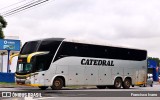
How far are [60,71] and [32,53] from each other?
2.43 metres

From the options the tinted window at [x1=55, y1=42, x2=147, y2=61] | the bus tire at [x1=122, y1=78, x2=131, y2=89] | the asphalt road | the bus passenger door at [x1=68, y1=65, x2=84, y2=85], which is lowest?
the asphalt road

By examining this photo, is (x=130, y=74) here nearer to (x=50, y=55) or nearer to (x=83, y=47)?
(x=83, y=47)

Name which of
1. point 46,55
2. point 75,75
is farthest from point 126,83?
point 46,55

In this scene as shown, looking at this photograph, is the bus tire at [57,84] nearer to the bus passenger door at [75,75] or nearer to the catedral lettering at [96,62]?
the bus passenger door at [75,75]

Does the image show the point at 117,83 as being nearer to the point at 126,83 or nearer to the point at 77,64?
the point at 126,83

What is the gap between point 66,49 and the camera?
26484mm

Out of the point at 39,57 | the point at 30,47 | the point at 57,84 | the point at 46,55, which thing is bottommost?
the point at 57,84

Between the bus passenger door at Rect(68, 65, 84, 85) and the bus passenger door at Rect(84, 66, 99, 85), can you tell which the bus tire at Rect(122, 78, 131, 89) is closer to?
the bus passenger door at Rect(84, 66, 99, 85)

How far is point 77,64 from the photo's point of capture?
90.3ft

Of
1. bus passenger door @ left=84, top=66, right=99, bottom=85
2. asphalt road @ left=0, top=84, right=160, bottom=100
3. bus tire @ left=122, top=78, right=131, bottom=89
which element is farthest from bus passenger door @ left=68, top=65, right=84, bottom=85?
bus tire @ left=122, top=78, right=131, bottom=89

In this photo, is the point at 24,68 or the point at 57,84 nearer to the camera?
the point at 24,68

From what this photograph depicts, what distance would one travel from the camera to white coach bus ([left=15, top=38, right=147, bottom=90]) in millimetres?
25453

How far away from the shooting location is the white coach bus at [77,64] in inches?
1002

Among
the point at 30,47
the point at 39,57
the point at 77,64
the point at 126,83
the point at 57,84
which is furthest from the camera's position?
the point at 126,83
